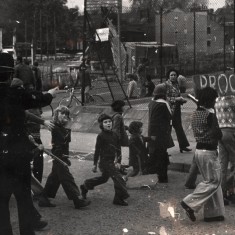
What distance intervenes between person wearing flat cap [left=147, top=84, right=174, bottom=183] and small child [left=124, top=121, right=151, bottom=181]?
165mm

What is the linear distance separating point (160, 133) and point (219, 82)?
2483mm

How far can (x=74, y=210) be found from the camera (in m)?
6.66

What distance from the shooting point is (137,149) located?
27.7 ft

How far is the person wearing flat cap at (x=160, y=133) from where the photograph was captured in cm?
815

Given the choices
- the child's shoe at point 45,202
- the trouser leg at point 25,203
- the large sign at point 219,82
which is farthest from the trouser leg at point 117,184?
the large sign at point 219,82

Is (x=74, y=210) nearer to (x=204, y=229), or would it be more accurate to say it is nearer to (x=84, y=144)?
(x=204, y=229)

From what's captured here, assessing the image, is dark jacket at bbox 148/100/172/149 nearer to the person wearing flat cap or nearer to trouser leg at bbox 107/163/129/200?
the person wearing flat cap

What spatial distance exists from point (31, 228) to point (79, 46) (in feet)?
127

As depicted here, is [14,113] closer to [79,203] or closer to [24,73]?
[79,203]

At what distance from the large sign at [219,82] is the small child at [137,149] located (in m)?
2.10

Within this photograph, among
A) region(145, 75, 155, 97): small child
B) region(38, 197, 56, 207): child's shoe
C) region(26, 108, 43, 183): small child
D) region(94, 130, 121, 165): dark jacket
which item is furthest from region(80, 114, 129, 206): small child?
region(145, 75, 155, 97): small child

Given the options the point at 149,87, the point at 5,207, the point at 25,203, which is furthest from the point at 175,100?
the point at 149,87

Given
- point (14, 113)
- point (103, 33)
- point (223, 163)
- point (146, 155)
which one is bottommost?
point (146, 155)

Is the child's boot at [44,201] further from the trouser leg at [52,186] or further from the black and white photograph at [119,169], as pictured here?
the trouser leg at [52,186]
